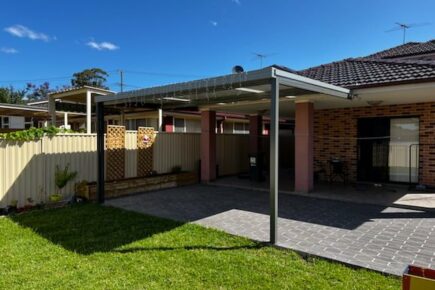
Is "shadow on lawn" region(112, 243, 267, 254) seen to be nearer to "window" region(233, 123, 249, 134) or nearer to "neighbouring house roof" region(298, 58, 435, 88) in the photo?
"neighbouring house roof" region(298, 58, 435, 88)

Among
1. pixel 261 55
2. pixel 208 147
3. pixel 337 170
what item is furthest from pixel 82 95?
pixel 337 170

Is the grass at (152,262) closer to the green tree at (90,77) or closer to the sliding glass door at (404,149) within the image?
the sliding glass door at (404,149)

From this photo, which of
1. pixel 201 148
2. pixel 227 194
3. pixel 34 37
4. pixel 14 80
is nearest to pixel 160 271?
pixel 227 194

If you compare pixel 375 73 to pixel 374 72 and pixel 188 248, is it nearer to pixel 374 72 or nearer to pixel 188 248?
pixel 374 72

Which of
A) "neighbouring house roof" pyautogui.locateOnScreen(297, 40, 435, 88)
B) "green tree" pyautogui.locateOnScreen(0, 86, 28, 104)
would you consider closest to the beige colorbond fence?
"neighbouring house roof" pyautogui.locateOnScreen(297, 40, 435, 88)

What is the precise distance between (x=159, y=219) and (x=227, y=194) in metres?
3.24

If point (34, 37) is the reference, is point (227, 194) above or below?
below

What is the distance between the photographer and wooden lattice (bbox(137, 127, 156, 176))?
33.9ft

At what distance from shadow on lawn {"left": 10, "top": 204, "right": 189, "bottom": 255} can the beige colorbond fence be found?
730 millimetres

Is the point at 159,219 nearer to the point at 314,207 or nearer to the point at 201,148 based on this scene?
the point at 314,207

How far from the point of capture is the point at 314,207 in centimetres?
756

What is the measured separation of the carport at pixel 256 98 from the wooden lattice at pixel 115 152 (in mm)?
953

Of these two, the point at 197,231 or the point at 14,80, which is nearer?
the point at 197,231

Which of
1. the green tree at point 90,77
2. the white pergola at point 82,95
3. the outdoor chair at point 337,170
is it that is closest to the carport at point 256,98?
the outdoor chair at point 337,170
